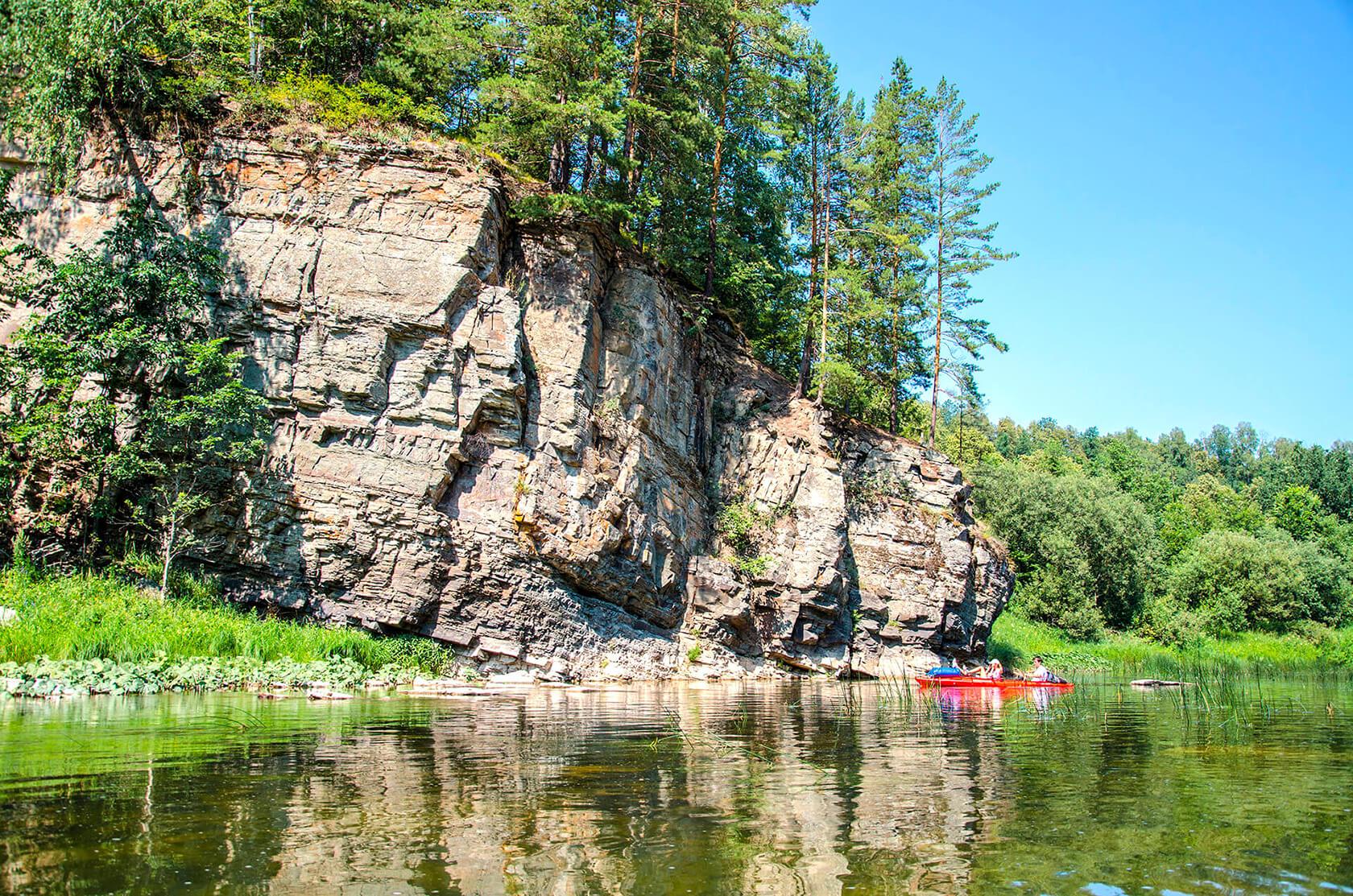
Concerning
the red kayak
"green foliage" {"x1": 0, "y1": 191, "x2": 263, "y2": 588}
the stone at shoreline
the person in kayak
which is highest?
"green foliage" {"x1": 0, "y1": 191, "x2": 263, "y2": 588}

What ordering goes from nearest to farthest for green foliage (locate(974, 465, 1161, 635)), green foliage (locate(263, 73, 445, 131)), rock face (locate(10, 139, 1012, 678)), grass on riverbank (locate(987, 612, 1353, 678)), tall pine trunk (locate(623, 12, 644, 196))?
rock face (locate(10, 139, 1012, 678)) → green foliage (locate(263, 73, 445, 131)) → tall pine trunk (locate(623, 12, 644, 196)) → grass on riverbank (locate(987, 612, 1353, 678)) → green foliage (locate(974, 465, 1161, 635))

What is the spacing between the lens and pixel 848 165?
106 feet

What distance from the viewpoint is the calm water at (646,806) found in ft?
14.8

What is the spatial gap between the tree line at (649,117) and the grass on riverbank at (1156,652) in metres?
11.9

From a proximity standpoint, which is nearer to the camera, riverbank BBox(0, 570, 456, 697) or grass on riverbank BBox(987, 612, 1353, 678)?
riverbank BBox(0, 570, 456, 697)

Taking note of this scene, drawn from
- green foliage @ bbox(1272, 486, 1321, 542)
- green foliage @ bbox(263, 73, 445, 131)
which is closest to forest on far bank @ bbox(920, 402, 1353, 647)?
green foliage @ bbox(1272, 486, 1321, 542)

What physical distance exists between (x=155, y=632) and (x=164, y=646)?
454 mm

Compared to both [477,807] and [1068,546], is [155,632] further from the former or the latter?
[1068,546]

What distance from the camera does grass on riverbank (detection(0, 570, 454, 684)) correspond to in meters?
13.6

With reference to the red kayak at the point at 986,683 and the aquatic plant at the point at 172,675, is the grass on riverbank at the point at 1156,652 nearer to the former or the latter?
the red kayak at the point at 986,683

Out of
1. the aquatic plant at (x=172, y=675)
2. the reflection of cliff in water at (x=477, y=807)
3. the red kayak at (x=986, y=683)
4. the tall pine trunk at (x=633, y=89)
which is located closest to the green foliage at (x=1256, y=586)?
the red kayak at (x=986, y=683)

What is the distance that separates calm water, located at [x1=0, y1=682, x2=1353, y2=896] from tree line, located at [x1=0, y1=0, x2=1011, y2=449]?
17142 mm

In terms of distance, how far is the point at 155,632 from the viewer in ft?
48.8

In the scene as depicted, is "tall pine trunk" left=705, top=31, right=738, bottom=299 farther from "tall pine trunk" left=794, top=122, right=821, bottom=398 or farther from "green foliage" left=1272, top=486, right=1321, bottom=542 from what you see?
"green foliage" left=1272, top=486, right=1321, bottom=542
